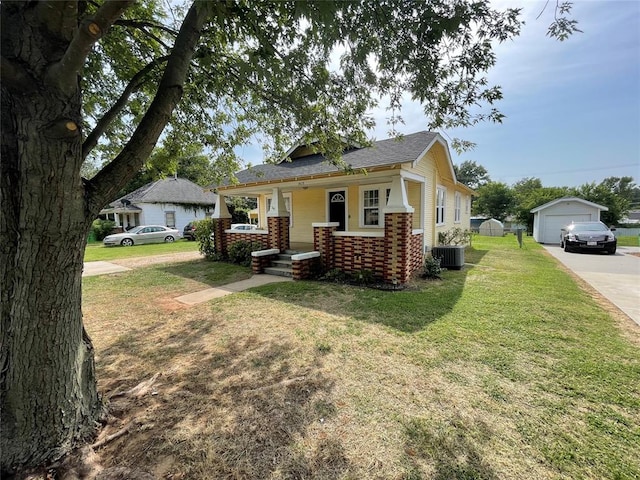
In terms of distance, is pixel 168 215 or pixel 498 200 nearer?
pixel 168 215

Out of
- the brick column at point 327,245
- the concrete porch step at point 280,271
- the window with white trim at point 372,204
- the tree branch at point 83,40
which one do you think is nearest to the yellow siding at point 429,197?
the window with white trim at point 372,204

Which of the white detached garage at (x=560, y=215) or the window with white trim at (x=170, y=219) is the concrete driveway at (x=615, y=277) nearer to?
the white detached garage at (x=560, y=215)

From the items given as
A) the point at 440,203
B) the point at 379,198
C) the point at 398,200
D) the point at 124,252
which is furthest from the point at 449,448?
the point at 124,252

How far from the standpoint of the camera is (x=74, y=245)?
6.45ft

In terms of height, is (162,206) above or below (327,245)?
above

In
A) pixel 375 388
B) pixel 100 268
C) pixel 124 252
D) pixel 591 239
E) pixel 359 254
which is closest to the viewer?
pixel 375 388

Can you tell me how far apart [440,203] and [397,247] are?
6.04m

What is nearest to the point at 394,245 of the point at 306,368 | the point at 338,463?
the point at 306,368

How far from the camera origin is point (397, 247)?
6906 mm

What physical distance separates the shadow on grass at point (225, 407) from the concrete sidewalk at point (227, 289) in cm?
198

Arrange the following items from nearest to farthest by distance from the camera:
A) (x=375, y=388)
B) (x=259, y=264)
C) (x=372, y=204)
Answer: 1. (x=375, y=388)
2. (x=259, y=264)
3. (x=372, y=204)

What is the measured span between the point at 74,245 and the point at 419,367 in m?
3.47

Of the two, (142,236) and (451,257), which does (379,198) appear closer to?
(451,257)

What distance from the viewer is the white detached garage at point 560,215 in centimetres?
1816
